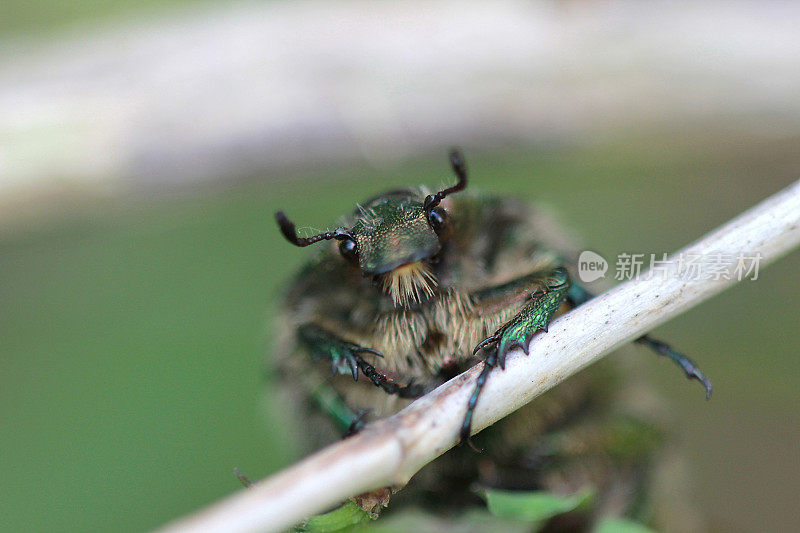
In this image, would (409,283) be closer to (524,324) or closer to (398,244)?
(398,244)

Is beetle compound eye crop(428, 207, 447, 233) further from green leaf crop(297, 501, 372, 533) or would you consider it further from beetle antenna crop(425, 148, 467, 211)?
green leaf crop(297, 501, 372, 533)

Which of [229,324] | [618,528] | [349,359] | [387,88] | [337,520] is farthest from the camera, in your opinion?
[229,324]

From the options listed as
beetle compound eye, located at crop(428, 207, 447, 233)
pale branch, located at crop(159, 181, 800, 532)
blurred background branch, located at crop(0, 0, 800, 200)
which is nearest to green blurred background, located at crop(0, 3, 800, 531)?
blurred background branch, located at crop(0, 0, 800, 200)

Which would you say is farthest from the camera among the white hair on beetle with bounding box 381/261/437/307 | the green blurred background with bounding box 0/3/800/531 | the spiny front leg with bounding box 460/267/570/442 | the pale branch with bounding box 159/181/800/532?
the green blurred background with bounding box 0/3/800/531

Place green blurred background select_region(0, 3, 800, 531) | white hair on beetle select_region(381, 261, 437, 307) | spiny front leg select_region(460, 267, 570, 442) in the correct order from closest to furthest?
spiny front leg select_region(460, 267, 570, 442) → white hair on beetle select_region(381, 261, 437, 307) → green blurred background select_region(0, 3, 800, 531)

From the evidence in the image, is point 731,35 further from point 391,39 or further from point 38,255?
point 38,255

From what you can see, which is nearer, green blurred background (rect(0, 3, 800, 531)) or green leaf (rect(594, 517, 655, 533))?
green leaf (rect(594, 517, 655, 533))

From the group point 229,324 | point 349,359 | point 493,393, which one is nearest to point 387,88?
point 229,324

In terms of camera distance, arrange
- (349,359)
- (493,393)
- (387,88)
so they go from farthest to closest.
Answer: (387,88)
(349,359)
(493,393)
